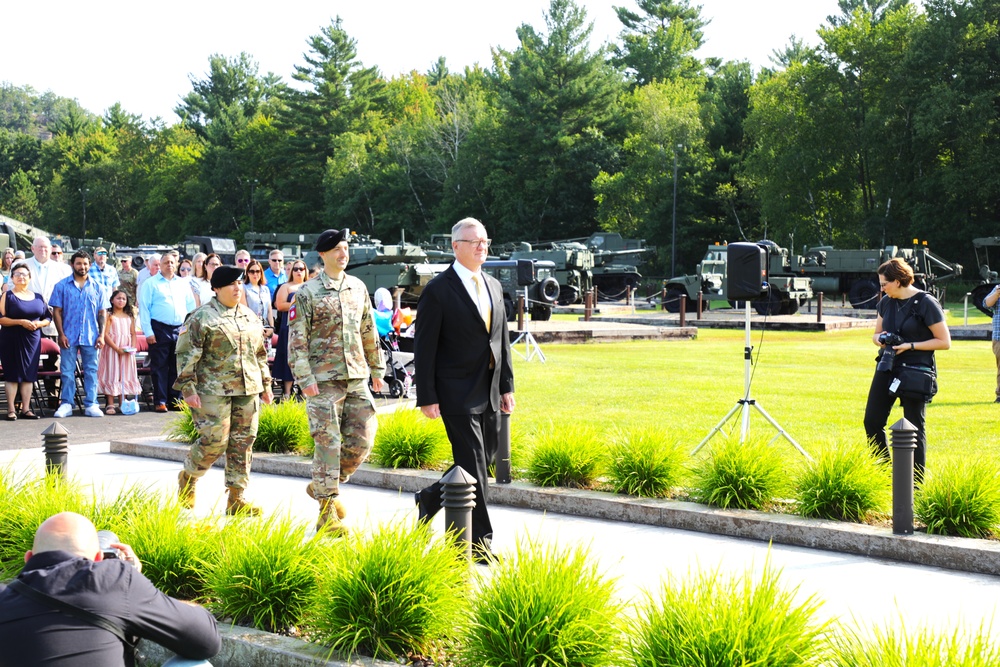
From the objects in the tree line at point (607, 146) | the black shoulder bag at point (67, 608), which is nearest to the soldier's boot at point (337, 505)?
the black shoulder bag at point (67, 608)

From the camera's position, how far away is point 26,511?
6.48 metres

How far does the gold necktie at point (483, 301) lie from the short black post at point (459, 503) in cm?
144

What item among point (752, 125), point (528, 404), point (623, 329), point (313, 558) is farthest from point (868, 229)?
point (313, 558)

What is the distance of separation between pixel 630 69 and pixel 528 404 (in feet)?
275

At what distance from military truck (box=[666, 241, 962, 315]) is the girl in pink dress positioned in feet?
93.2

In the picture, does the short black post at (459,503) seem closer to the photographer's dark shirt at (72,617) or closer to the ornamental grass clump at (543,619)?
the ornamental grass clump at (543,619)

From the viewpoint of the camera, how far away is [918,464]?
8438 millimetres

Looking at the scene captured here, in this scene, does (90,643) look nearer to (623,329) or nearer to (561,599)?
(561,599)

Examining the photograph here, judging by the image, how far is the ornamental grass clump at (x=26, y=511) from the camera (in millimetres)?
6289

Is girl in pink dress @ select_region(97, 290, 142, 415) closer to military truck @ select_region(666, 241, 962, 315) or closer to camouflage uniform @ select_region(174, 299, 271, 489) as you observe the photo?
camouflage uniform @ select_region(174, 299, 271, 489)

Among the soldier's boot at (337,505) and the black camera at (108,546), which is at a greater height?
the black camera at (108,546)

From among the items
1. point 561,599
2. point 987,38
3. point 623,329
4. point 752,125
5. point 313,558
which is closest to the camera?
point 561,599

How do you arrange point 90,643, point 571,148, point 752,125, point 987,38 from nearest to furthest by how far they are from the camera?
point 90,643, point 987,38, point 752,125, point 571,148

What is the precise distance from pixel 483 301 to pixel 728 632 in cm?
299
